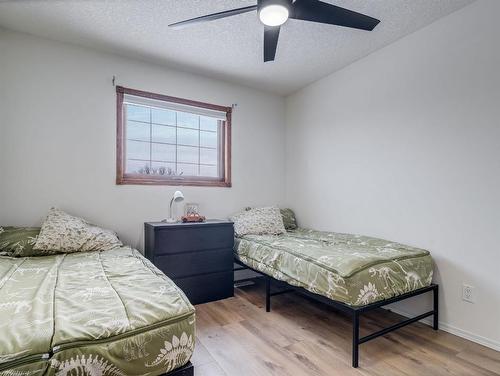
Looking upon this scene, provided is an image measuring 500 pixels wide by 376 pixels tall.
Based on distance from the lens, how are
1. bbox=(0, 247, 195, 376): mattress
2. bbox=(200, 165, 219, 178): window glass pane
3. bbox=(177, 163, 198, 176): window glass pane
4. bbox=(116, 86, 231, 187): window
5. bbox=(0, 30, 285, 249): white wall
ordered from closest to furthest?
bbox=(0, 247, 195, 376): mattress < bbox=(0, 30, 285, 249): white wall < bbox=(116, 86, 231, 187): window < bbox=(177, 163, 198, 176): window glass pane < bbox=(200, 165, 219, 178): window glass pane

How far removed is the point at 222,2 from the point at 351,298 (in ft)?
7.34

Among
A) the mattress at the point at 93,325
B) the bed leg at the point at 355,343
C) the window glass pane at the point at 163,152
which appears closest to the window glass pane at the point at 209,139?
the window glass pane at the point at 163,152

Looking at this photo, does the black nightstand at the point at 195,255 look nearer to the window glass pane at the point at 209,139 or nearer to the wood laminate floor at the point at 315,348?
the wood laminate floor at the point at 315,348

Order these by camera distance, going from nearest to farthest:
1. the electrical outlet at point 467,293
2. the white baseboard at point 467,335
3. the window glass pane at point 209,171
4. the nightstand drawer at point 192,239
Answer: the white baseboard at point 467,335, the electrical outlet at point 467,293, the nightstand drawer at point 192,239, the window glass pane at point 209,171

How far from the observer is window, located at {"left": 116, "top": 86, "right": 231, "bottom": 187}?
300 cm

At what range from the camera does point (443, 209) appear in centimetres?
227

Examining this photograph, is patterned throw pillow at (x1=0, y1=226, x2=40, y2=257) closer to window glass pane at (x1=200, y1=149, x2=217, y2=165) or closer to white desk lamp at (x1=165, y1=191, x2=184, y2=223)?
white desk lamp at (x1=165, y1=191, x2=184, y2=223)

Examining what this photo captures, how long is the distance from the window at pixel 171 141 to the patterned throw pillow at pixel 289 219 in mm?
821

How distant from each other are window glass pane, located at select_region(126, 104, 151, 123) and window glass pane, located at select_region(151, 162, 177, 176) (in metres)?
0.51

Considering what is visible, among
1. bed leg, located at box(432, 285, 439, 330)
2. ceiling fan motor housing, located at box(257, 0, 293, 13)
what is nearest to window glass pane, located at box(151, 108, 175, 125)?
ceiling fan motor housing, located at box(257, 0, 293, 13)

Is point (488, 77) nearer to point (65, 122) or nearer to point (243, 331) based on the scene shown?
point (243, 331)

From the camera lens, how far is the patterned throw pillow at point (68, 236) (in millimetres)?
2246

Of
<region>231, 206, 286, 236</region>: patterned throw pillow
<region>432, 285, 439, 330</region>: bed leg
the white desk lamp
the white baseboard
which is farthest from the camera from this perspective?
<region>231, 206, 286, 236</region>: patterned throw pillow

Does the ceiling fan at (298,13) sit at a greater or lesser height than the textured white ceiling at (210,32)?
lesser
